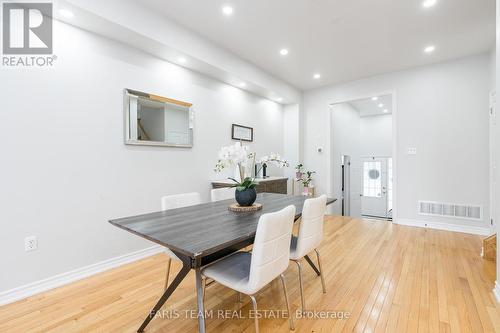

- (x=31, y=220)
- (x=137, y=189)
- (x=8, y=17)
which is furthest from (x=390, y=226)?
(x=8, y=17)

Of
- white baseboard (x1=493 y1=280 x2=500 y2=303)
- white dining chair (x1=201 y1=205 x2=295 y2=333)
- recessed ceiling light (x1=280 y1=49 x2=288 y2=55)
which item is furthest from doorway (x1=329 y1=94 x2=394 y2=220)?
white dining chair (x1=201 y1=205 x2=295 y2=333)

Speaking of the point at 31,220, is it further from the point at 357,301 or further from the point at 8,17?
the point at 357,301

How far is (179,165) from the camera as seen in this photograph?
10.6 ft

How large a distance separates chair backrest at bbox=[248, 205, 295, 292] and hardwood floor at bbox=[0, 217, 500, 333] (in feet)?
1.76

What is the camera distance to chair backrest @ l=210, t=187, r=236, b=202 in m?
2.65

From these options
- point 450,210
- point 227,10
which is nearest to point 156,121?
point 227,10

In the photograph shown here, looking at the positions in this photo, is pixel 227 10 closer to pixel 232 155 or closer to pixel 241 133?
pixel 232 155

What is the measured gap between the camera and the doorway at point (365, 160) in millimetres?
6426

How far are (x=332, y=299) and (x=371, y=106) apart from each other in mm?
5985

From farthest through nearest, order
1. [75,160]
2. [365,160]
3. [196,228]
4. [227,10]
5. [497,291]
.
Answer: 1. [365,160]
2. [227,10]
3. [75,160]
4. [497,291]
5. [196,228]

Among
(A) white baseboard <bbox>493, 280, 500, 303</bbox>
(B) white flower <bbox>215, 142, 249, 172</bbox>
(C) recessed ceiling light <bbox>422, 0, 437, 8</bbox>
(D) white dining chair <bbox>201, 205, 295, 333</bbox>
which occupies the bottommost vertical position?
(A) white baseboard <bbox>493, 280, 500, 303</bbox>

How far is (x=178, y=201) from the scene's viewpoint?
2174 mm

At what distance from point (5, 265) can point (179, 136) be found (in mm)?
2090

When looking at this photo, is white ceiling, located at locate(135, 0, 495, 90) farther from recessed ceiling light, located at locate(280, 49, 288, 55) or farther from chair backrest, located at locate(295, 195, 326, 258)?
chair backrest, located at locate(295, 195, 326, 258)
